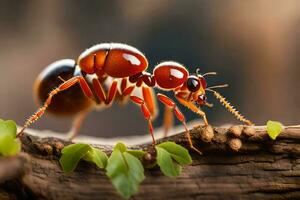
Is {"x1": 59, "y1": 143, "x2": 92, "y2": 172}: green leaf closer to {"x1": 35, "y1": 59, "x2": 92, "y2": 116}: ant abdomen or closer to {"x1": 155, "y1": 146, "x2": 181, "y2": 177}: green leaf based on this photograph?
{"x1": 155, "y1": 146, "x2": 181, "y2": 177}: green leaf

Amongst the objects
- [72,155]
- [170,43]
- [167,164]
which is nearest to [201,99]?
[167,164]

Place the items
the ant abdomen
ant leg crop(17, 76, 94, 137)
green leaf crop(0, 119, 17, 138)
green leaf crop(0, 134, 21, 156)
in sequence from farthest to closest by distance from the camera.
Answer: the ant abdomen
ant leg crop(17, 76, 94, 137)
green leaf crop(0, 119, 17, 138)
green leaf crop(0, 134, 21, 156)

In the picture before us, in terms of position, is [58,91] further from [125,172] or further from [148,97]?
[125,172]

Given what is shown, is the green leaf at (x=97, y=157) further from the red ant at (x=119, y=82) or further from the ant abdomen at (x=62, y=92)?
the ant abdomen at (x=62, y=92)

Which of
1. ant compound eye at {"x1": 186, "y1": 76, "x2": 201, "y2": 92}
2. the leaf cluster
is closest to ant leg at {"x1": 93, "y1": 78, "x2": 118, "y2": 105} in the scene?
ant compound eye at {"x1": 186, "y1": 76, "x2": 201, "y2": 92}

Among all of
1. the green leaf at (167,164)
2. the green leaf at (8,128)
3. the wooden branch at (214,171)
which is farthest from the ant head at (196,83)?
the green leaf at (8,128)

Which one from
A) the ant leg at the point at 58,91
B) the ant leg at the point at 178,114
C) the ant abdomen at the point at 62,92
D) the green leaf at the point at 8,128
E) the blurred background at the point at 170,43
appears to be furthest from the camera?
the blurred background at the point at 170,43

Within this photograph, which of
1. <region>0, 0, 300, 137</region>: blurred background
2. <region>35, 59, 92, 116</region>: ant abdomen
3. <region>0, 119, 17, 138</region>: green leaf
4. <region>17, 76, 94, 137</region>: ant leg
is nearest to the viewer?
<region>0, 119, 17, 138</region>: green leaf

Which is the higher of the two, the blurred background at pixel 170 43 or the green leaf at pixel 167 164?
the blurred background at pixel 170 43

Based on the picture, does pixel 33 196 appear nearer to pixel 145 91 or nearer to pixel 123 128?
pixel 145 91
